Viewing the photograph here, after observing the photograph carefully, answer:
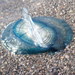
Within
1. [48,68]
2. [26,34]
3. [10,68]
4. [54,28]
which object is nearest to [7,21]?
[26,34]

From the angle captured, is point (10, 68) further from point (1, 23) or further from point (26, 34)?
point (1, 23)

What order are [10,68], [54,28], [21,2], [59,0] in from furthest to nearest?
[21,2]
[59,0]
[54,28]
[10,68]

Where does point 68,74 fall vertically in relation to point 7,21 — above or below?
below

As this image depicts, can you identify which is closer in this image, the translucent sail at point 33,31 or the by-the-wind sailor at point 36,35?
the by-the-wind sailor at point 36,35

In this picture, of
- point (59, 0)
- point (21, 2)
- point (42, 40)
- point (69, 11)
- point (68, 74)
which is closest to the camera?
point (68, 74)

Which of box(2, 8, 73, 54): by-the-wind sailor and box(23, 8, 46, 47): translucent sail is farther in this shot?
box(23, 8, 46, 47): translucent sail

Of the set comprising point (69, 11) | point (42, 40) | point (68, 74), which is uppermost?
point (69, 11)

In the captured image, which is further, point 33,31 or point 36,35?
point 33,31

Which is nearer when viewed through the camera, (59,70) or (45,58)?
(59,70)
